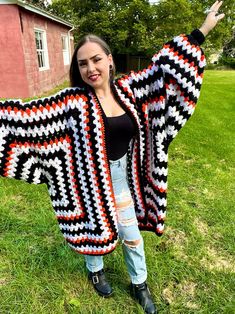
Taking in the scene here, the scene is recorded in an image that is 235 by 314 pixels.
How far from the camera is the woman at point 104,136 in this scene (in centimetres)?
172

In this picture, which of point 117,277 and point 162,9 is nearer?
point 117,277

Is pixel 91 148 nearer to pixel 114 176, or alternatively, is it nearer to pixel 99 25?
pixel 114 176

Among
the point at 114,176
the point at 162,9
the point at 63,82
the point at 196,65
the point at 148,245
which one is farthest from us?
the point at 162,9

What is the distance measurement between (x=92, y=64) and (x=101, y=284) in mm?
1556

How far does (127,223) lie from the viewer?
2.00 m

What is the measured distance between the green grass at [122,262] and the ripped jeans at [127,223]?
0.30m

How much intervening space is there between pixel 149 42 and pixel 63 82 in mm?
7618

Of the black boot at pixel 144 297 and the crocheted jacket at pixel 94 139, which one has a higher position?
the crocheted jacket at pixel 94 139

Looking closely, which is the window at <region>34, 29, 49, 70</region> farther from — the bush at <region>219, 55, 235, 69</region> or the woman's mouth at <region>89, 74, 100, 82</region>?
the bush at <region>219, 55, 235, 69</region>

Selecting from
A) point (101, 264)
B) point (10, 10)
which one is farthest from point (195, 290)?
point (10, 10)

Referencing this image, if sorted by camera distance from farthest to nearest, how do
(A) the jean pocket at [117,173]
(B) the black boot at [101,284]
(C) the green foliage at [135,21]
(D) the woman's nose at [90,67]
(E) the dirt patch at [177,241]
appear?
1. (C) the green foliage at [135,21]
2. (E) the dirt patch at [177,241]
3. (B) the black boot at [101,284]
4. (A) the jean pocket at [117,173]
5. (D) the woman's nose at [90,67]

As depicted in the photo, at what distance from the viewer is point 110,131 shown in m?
1.77

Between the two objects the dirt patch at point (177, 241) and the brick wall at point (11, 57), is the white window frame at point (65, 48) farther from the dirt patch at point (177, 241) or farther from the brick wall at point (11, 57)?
the dirt patch at point (177, 241)

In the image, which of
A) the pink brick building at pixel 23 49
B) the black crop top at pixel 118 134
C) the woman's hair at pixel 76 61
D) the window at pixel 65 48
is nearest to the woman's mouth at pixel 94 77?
the woman's hair at pixel 76 61
